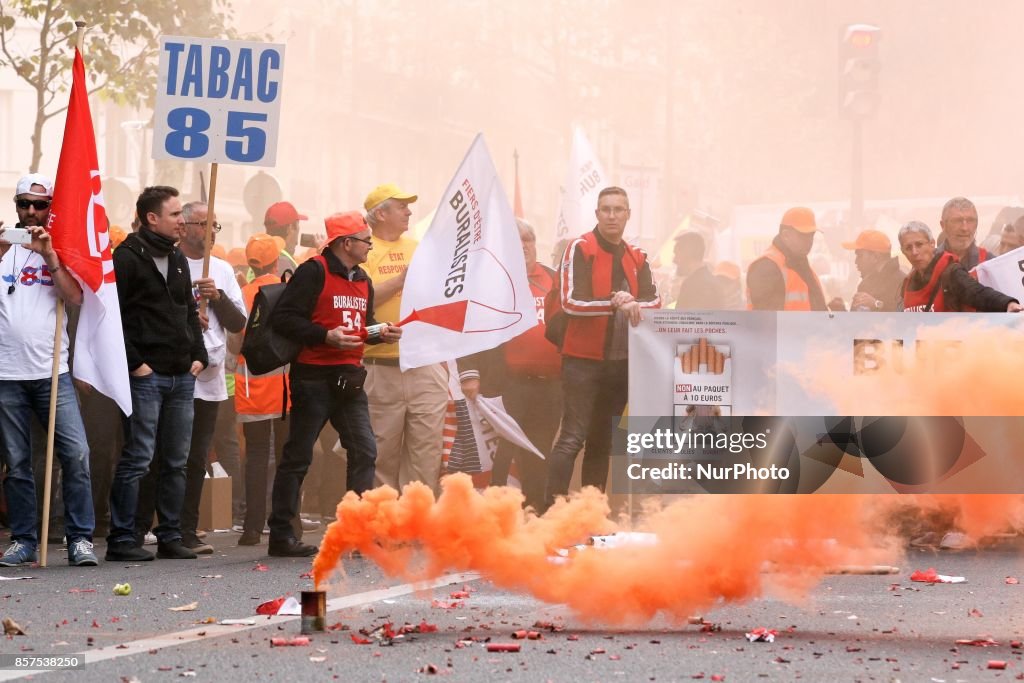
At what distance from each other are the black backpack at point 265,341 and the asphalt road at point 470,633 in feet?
3.61

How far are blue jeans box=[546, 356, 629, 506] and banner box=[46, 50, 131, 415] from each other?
8.42ft

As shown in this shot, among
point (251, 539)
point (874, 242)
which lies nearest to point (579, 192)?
point (874, 242)

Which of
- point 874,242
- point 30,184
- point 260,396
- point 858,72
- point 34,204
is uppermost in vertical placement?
point 858,72

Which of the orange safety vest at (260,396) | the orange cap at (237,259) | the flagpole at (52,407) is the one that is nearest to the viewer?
the flagpole at (52,407)

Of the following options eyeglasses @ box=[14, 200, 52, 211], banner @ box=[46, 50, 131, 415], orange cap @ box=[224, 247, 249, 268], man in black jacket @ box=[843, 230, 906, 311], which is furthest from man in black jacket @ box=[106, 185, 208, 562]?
man in black jacket @ box=[843, 230, 906, 311]

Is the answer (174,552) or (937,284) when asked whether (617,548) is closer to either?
(174,552)

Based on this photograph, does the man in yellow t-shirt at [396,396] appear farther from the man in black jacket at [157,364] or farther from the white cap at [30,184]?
the white cap at [30,184]

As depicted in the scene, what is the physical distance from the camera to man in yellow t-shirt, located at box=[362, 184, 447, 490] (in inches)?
397

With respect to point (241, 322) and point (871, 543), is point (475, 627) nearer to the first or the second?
point (871, 543)

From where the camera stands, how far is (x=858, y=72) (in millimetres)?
20984

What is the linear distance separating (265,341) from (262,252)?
69.5 inches

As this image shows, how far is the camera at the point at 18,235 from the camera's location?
8.65 metres

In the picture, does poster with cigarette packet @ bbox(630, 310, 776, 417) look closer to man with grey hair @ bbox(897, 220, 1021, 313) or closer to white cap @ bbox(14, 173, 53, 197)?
man with grey hair @ bbox(897, 220, 1021, 313)

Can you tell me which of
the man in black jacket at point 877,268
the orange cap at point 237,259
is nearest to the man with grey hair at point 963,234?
the man in black jacket at point 877,268
